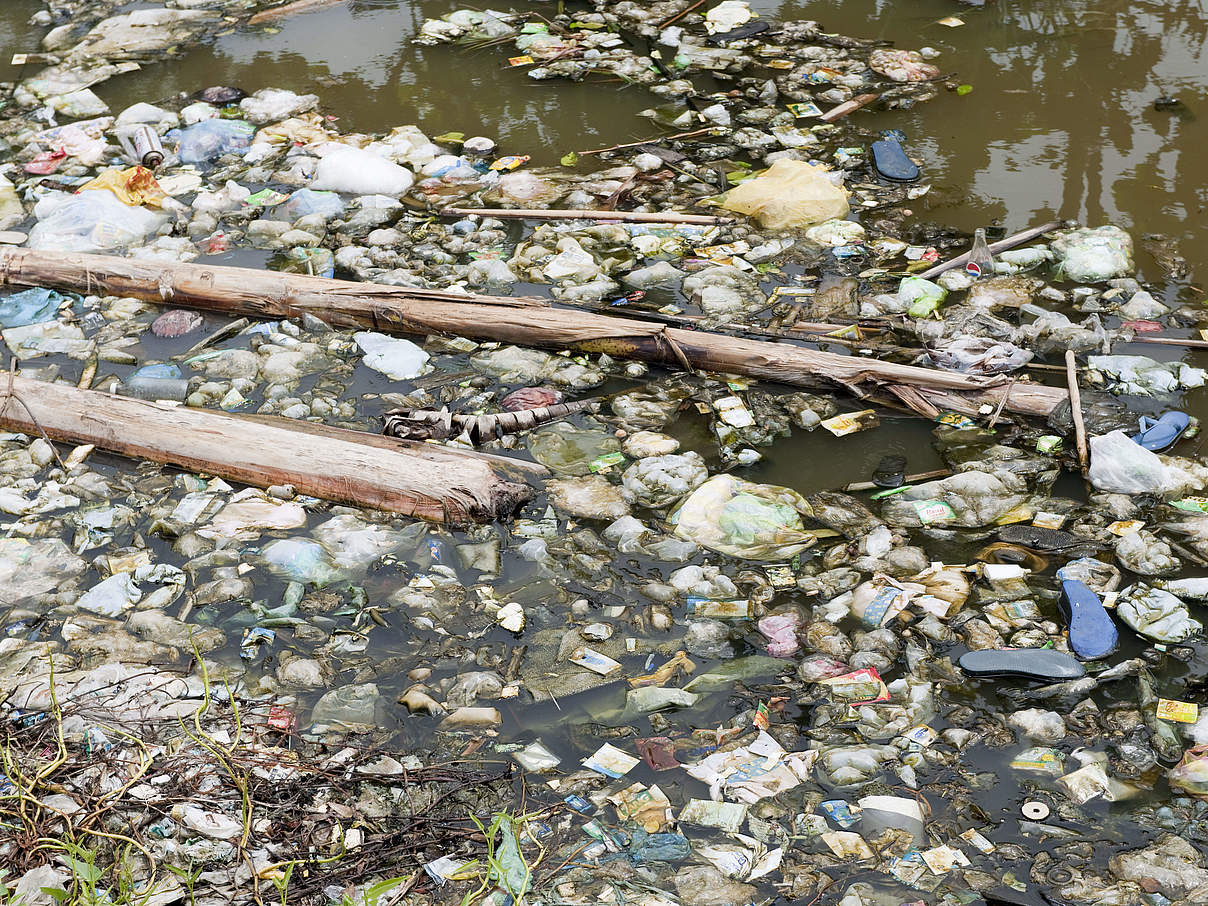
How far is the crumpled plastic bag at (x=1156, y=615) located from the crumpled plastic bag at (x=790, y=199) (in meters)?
2.23

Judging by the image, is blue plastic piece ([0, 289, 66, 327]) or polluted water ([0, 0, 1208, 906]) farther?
blue plastic piece ([0, 289, 66, 327])

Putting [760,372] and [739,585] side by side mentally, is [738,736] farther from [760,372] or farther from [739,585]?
[760,372]

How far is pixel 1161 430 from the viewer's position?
310cm

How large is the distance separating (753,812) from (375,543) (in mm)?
1295

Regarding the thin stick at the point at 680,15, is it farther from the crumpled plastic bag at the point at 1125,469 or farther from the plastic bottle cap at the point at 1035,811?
the plastic bottle cap at the point at 1035,811

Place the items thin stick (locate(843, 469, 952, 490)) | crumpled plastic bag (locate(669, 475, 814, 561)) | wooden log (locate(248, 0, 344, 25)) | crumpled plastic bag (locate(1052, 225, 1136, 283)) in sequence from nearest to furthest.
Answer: crumpled plastic bag (locate(669, 475, 814, 561)) < thin stick (locate(843, 469, 952, 490)) < crumpled plastic bag (locate(1052, 225, 1136, 283)) < wooden log (locate(248, 0, 344, 25))

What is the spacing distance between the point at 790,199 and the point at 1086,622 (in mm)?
2375

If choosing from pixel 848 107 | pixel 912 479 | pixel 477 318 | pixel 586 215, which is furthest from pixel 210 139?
pixel 912 479

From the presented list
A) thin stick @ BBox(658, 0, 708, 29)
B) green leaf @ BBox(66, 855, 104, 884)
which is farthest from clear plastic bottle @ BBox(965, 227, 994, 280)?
green leaf @ BBox(66, 855, 104, 884)

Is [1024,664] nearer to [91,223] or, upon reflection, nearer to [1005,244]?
[1005,244]

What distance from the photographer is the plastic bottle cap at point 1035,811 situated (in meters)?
2.14

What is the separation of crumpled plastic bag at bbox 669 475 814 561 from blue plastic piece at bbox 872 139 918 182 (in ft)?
7.24

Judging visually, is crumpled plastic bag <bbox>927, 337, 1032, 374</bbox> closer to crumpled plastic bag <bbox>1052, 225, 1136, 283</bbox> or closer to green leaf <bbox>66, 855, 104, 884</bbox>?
crumpled plastic bag <bbox>1052, 225, 1136, 283</bbox>

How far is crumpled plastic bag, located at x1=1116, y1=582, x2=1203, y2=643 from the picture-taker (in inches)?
98.5
